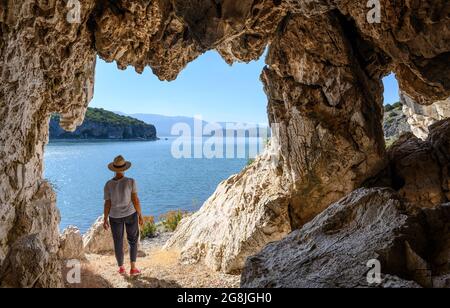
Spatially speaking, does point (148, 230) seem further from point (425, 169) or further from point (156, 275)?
point (425, 169)

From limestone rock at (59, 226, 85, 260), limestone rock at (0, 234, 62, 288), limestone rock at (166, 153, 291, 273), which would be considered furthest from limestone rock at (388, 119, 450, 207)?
limestone rock at (59, 226, 85, 260)

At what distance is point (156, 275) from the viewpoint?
295 inches

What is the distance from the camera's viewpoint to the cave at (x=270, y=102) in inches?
175

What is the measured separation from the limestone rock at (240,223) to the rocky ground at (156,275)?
427 millimetres

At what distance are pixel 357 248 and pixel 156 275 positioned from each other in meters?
5.68

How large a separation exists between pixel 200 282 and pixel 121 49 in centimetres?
598

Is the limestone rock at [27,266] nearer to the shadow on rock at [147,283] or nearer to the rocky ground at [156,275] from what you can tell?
the rocky ground at [156,275]

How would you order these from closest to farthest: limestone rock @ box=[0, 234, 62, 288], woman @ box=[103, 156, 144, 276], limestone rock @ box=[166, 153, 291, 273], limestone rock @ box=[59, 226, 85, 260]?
limestone rock @ box=[0, 234, 62, 288] → woman @ box=[103, 156, 144, 276] → limestone rock @ box=[59, 226, 85, 260] → limestone rock @ box=[166, 153, 291, 273]

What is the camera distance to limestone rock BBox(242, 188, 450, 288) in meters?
2.61

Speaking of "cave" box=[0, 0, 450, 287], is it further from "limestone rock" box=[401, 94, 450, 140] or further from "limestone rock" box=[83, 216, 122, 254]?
"limestone rock" box=[401, 94, 450, 140]

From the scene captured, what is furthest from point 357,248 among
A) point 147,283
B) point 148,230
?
point 148,230

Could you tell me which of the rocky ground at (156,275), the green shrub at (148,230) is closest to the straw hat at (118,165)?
the rocky ground at (156,275)

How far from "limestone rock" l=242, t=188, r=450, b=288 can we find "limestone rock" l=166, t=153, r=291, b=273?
5.34 meters

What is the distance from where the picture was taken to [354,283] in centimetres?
248
